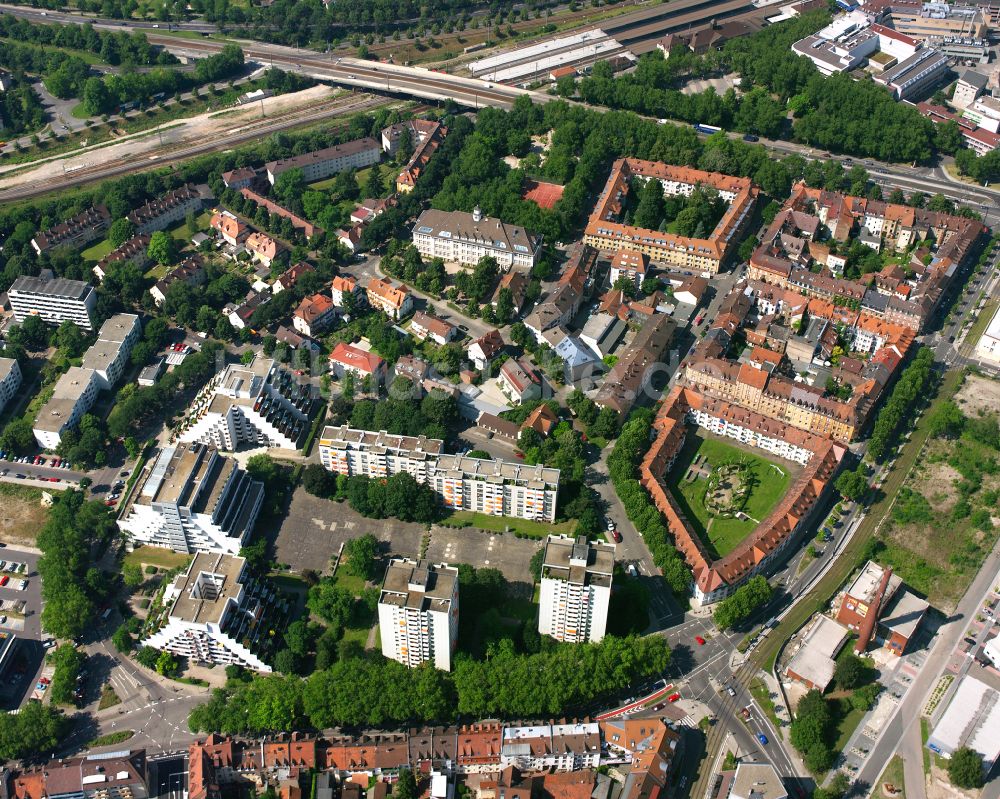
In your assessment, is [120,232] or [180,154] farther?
[180,154]

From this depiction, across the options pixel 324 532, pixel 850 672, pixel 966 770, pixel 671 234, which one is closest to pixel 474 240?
pixel 671 234

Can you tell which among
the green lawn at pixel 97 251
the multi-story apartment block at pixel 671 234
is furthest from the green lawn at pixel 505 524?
the green lawn at pixel 97 251

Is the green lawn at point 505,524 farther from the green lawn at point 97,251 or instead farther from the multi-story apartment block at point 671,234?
the green lawn at point 97,251

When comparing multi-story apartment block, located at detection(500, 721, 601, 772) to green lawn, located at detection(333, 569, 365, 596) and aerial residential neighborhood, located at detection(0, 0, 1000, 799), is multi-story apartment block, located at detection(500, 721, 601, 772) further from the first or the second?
green lawn, located at detection(333, 569, 365, 596)

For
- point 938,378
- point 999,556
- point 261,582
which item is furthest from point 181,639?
point 938,378

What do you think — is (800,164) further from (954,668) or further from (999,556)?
(954,668)

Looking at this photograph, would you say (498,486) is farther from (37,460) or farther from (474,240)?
(37,460)

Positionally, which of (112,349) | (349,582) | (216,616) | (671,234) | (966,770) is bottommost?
(349,582)
